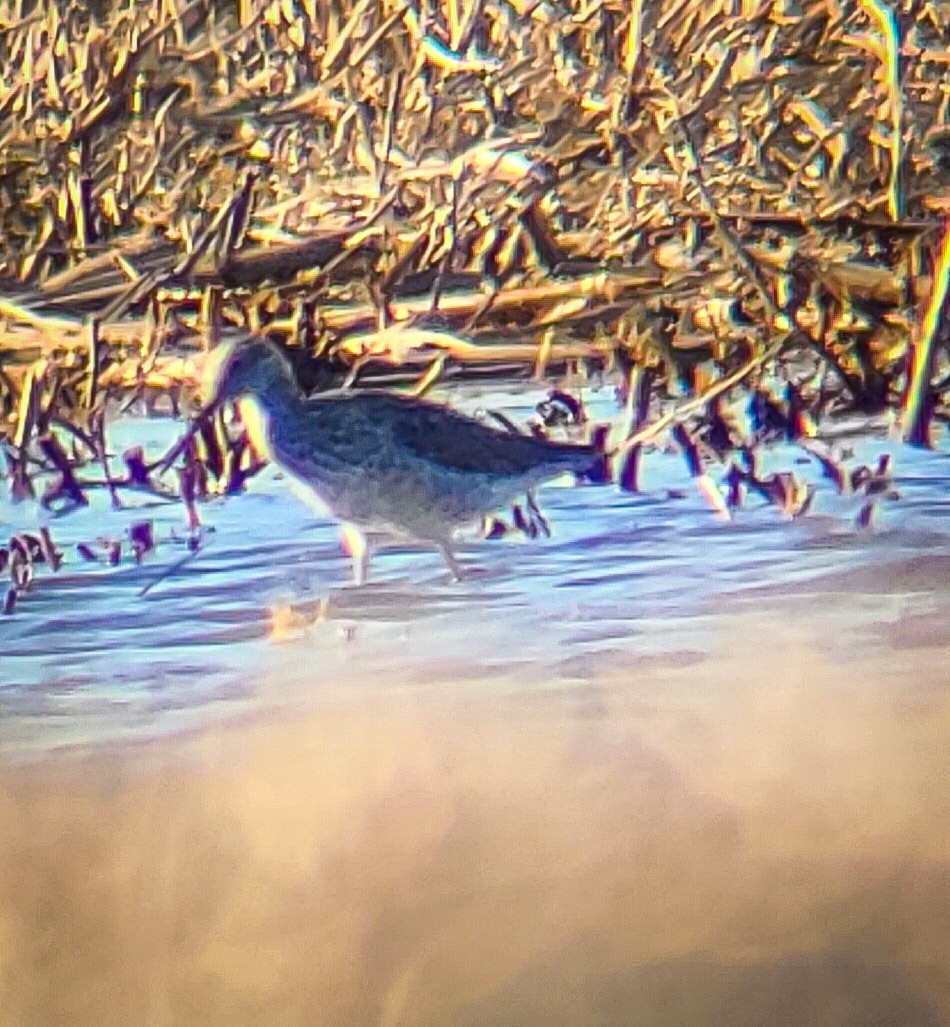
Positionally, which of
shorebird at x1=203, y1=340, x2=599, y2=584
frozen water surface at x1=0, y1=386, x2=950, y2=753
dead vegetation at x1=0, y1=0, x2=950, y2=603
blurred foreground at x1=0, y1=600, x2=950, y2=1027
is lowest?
blurred foreground at x1=0, y1=600, x2=950, y2=1027

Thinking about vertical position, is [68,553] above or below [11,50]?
below

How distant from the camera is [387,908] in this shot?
1.39m

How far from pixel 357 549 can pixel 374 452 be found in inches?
4.3

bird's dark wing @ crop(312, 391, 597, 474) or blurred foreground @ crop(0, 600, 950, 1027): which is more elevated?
bird's dark wing @ crop(312, 391, 597, 474)

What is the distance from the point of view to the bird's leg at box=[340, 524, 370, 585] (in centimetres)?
139

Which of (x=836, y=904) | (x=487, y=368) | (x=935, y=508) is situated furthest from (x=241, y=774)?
(x=935, y=508)

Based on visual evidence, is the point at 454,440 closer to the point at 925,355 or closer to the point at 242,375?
the point at 242,375

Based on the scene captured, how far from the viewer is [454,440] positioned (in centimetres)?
139

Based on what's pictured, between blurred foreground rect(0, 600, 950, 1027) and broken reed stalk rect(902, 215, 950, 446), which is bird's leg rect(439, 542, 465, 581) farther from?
broken reed stalk rect(902, 215, 950, 446)

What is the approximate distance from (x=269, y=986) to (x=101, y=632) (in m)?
0.43

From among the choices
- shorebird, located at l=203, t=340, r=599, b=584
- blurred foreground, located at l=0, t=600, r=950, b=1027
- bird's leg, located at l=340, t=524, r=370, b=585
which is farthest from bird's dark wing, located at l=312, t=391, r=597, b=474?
blurred foreground, located at l=0, t=600, r=950, b=1027

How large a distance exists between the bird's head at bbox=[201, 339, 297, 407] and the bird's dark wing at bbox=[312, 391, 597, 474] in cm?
5

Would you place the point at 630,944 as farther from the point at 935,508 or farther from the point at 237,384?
the point at 237,384

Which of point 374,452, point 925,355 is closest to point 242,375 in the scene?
point 374,452
